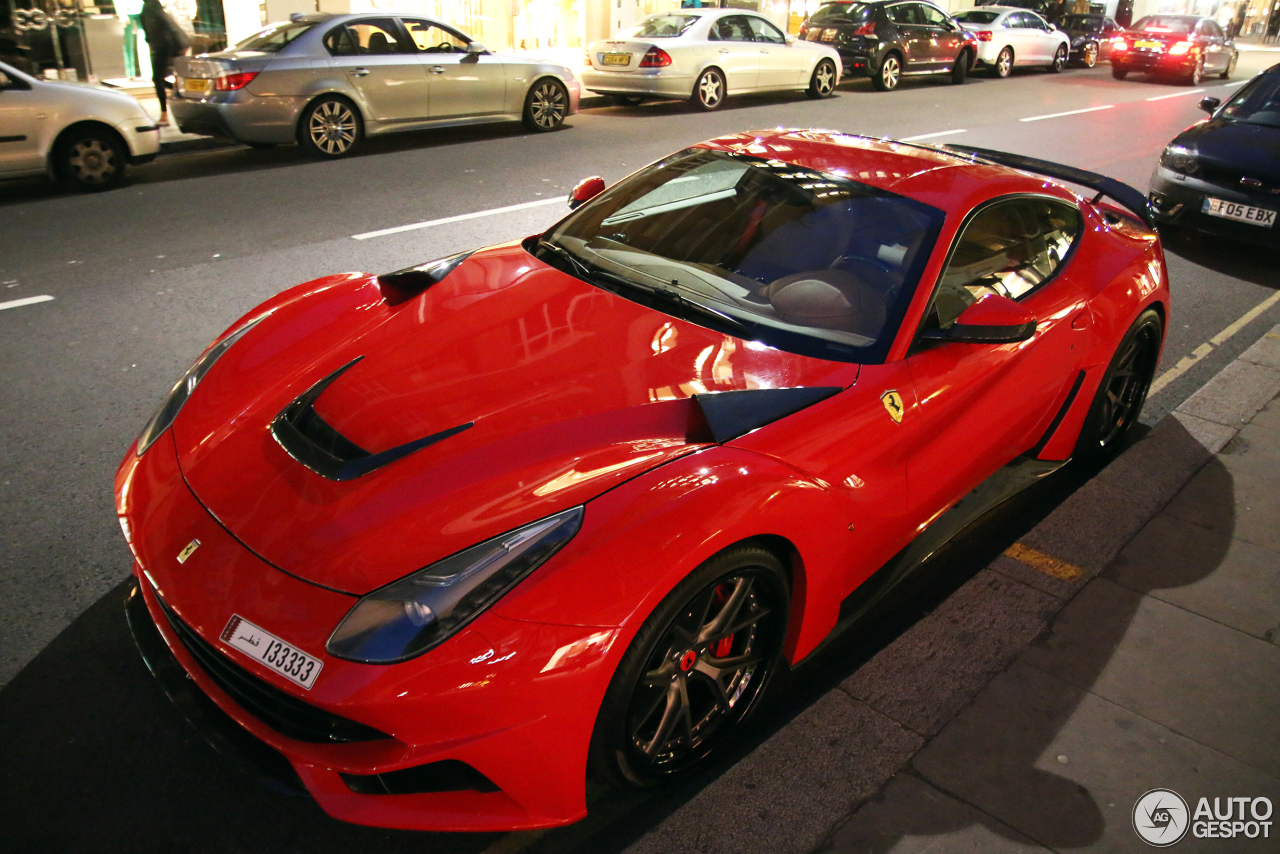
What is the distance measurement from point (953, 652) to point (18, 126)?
838 cm

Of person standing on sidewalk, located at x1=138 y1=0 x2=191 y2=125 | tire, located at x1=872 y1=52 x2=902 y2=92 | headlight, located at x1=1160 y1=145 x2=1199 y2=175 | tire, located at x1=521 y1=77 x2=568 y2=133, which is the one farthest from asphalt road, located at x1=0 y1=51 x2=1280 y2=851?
tire, located at x1=872 y1=52 x2=902 y2=92

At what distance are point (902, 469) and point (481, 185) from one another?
6938mm

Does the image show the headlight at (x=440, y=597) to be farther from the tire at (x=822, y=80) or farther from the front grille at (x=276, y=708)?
the tire at (x=822, y=80)

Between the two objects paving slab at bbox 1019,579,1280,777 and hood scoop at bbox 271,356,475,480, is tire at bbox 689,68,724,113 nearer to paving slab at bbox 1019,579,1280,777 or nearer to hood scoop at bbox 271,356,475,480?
paving slab at bbox 1019,579,1280,777

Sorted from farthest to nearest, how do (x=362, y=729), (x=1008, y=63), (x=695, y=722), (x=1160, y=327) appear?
(x=1008, y=63) → (x=1160, y=327) → (x=695, y=722) → (x=362, y=729)

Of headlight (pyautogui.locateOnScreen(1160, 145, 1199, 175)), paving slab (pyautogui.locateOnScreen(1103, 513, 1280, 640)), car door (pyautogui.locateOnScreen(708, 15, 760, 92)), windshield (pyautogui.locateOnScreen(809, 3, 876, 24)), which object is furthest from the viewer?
windshield (pyautogui.locateOnScreen(809, 3, 876, 24))

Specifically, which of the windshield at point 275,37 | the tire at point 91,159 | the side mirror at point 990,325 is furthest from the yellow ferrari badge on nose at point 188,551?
the windshield at point 275,37

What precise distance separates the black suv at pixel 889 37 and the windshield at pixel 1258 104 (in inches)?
368

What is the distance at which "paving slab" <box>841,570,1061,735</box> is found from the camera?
292 centimetres

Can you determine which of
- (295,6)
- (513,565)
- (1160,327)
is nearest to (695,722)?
(513,565)

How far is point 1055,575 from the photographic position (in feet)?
11.8

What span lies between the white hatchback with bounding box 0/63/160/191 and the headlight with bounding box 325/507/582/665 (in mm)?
7816

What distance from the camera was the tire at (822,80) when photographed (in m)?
15.9

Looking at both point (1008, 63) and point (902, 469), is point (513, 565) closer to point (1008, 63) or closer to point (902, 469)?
point (902, 469)
